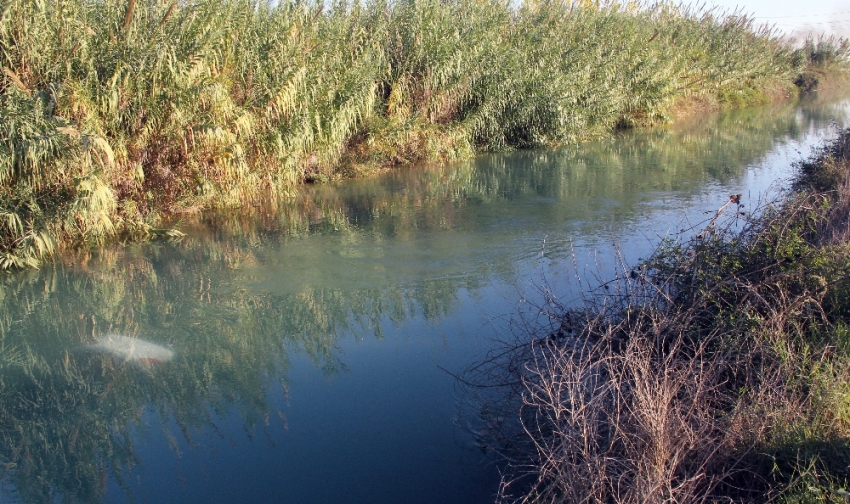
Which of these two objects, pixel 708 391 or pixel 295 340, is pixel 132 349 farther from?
pixel 708 391

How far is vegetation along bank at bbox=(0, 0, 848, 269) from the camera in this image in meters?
9.34

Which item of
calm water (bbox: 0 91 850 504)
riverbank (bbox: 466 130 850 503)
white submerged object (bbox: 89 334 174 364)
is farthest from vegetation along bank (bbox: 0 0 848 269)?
riverbank (bbox: 466 130 850 503)

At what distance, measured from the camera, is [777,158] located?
1727cm

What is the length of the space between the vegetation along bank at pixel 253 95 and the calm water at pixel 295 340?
77cm

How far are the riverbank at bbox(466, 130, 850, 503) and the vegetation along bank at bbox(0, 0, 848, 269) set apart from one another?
643 cm

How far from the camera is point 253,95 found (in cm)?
1231

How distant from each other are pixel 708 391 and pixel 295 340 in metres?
4.13

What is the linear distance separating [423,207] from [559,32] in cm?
1098

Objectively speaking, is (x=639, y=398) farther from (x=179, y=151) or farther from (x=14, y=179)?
(x=179, y=151)

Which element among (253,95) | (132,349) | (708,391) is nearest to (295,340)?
(132,349)

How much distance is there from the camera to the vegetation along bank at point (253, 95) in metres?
9.34

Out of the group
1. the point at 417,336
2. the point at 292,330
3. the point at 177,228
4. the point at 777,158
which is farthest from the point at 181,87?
the point at 777,158

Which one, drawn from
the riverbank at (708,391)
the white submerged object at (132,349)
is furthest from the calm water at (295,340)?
the riverbank at (708,391)

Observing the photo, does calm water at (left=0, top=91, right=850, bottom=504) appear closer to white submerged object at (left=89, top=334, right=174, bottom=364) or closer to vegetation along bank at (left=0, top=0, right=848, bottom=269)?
white submerged object at (left=89, top=334, right=174, bottom=364)
